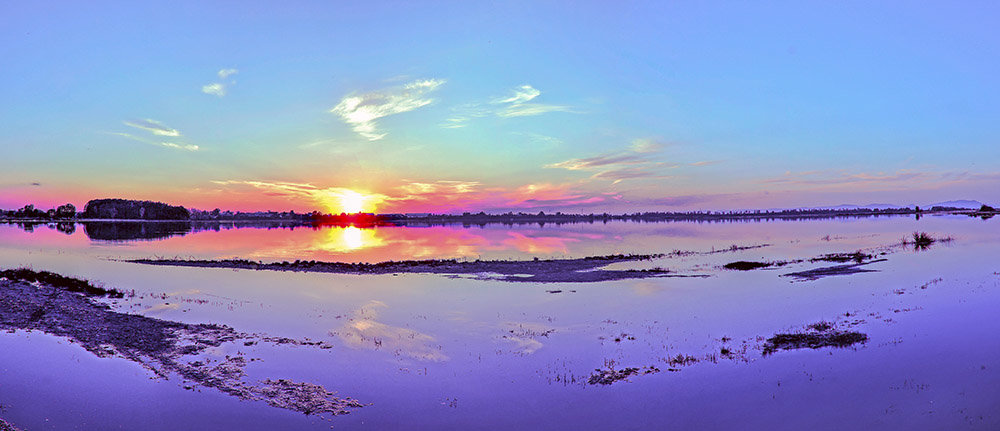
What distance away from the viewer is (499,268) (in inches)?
1732

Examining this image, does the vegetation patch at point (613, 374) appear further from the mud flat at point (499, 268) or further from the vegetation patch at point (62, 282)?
the vegetation patch at point (62, 282)

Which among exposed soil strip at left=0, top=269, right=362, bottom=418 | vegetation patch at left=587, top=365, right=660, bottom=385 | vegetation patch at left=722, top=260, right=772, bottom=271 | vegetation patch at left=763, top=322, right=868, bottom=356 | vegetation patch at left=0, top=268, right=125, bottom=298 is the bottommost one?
vegetation patch at left=587, top=365, right=660, bottom=385

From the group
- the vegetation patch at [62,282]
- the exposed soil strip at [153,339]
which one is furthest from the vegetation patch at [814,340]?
the vegetation patch at [62,282]

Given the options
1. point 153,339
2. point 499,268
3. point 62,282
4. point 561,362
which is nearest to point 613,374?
point 561,362

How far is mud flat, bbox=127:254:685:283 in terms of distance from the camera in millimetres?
38375

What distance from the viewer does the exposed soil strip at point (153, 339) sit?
13.1 metres

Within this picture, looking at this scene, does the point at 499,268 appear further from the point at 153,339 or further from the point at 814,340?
the point at 153,339

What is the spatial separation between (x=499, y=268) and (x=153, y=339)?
28.3 metres

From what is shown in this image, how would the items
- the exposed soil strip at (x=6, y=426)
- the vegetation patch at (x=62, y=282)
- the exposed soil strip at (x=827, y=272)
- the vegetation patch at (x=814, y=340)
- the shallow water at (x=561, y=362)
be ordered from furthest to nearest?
the exposed soil strip at (x=827, y=272)
the vegetation patch at (x=62, y=282)
the vegetation patch at (x=814, y=340)
the shallow water at (x=561, y=362)
the exposed soil strip at (x=6, y=426)

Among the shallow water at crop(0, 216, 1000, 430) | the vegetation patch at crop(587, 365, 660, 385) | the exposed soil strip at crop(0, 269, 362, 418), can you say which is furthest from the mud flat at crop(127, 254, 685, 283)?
the vegetation patch at crop(587, 365, 660, 385)

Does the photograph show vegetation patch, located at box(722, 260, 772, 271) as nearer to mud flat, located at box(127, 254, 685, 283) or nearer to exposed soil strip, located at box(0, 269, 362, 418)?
mud flat, located at box(127, 254, 685, 283)

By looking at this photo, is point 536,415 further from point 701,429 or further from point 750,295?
point 750,295

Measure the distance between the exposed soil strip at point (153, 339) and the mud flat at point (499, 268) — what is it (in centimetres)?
1744

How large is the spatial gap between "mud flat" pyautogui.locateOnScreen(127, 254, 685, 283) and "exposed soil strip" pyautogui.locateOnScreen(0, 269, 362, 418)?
17437 mm
